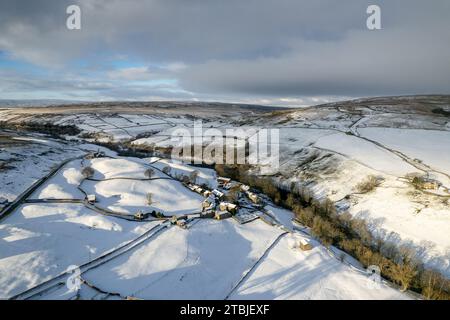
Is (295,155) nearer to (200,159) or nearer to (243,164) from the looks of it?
(243,164)

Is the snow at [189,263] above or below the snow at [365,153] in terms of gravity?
below

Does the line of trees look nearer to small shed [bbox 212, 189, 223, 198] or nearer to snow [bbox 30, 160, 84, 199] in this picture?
small shed [bbox 212, 189, 223, 198]

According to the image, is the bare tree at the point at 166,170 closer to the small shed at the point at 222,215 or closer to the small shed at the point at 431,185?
the small shed at the point at 222,215

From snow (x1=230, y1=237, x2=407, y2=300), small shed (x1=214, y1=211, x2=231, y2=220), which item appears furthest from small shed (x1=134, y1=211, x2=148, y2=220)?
snow (x1=230, y1=237, x2=407, y2=300)

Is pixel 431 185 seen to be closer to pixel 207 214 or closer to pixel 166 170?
pixel 207 214

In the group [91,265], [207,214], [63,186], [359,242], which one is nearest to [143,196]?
[207,214]
